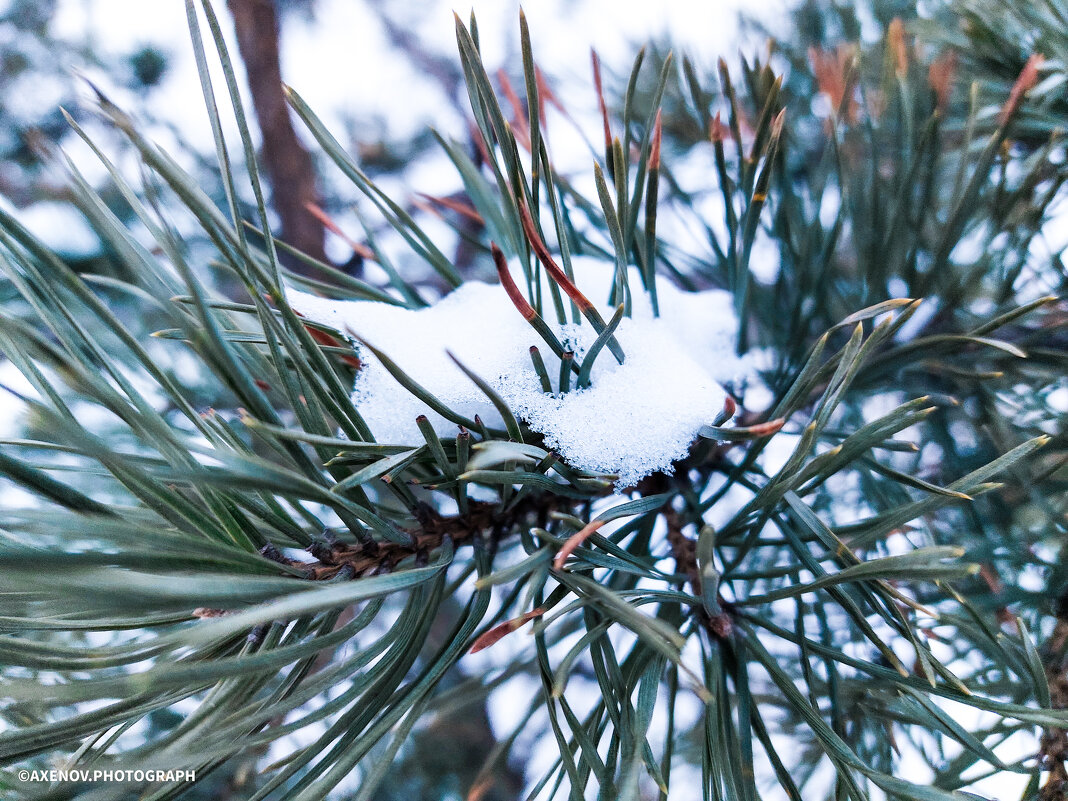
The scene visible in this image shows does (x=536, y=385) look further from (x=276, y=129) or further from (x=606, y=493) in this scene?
(x=276, y=129)

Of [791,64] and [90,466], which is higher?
[791,64]

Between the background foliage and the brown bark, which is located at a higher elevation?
the brown bark

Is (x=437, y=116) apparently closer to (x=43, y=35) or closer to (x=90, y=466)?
(x=43, y=35)

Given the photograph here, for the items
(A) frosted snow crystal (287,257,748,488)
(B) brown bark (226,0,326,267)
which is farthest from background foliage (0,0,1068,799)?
(B) brown bark (226,0,326,267)

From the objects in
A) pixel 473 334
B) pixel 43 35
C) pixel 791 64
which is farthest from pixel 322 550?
pixel 43 35

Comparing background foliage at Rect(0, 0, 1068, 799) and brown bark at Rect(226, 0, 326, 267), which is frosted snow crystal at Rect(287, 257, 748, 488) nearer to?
background foliage at Rect(0, 0, 1068, 799)

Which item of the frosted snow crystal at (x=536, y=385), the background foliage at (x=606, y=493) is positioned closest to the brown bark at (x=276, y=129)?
the background foliage at (x=606, y=493)

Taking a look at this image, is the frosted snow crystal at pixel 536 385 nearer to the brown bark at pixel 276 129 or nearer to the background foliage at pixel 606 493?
the background foliage at pixel 606 493
